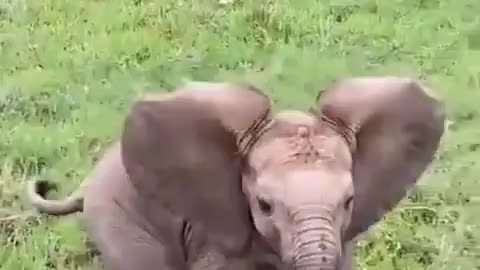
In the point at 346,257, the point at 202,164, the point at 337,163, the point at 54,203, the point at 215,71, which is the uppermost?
the point at 337,163

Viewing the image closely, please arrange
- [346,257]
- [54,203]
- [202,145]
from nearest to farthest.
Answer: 1. [202,145]
2. [346,257]
3. [54,203]

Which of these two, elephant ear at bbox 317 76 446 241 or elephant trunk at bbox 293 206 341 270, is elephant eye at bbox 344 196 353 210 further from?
elephant ear at bbox 317 76 446 241

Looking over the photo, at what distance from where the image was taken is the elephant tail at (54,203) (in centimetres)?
478

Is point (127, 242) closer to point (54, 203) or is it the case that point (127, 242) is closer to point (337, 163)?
point (54, 203)

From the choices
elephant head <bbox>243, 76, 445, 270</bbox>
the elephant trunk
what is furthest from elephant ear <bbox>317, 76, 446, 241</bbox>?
the elephant trunk

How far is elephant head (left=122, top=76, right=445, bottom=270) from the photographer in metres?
3.48

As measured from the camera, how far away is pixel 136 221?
4.37 metres

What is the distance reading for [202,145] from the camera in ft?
12.6

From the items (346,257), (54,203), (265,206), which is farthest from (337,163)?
(54,203)

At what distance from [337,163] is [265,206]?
185 millimetres

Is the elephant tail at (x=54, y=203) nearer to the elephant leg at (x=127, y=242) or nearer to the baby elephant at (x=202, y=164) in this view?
the elephant leg at (x=127, y=242)

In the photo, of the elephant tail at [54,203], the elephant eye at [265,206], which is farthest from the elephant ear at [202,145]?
the elephant tail at [54,203]

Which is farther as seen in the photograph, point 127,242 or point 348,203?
point 127,242

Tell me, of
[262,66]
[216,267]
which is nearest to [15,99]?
[262,66]
